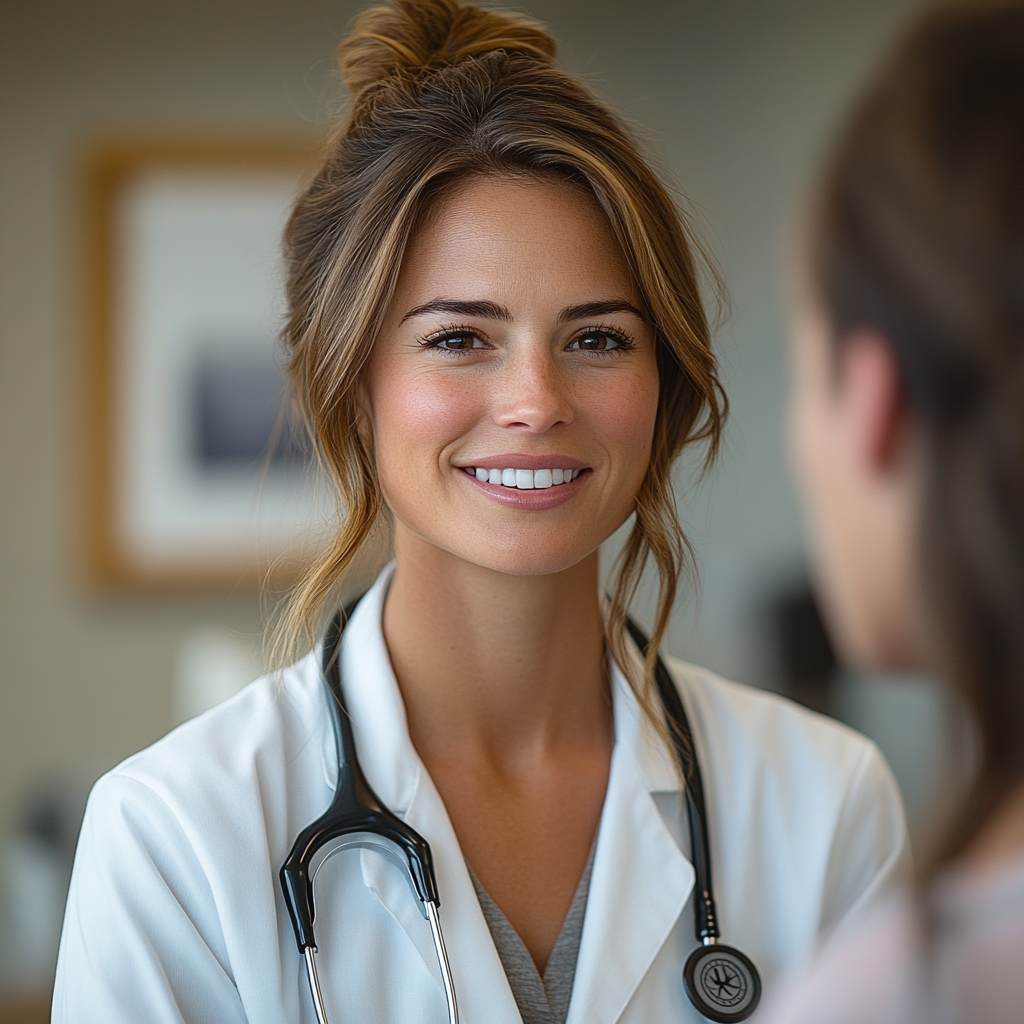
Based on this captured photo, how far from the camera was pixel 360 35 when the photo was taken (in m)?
1.33

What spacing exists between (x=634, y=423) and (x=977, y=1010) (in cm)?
75

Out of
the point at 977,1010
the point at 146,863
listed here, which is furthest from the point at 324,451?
the point at 977,1010

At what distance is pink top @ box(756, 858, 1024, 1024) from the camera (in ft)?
1.95

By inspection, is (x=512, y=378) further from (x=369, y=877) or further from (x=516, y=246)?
(x=369, y=877)

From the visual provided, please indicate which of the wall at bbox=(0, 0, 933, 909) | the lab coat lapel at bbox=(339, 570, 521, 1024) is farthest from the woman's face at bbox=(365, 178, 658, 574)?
the wall at bbox=(0, 0, 933, 909)

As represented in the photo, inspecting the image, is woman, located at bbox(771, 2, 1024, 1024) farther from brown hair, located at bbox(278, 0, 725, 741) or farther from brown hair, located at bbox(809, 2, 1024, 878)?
brown hair, located at bbox(278, 0, 725, 741)

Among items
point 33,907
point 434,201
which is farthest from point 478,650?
Result: point 33,907

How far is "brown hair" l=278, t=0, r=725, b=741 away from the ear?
608 mm

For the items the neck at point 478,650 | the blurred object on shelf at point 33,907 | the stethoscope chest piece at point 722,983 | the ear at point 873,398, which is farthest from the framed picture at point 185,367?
the ear at point 873,398

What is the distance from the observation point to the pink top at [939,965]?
1.95 ft

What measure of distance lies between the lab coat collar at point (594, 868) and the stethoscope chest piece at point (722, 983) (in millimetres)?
43

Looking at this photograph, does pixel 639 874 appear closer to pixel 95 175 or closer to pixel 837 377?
pixel 837 377

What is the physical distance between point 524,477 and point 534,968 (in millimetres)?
494

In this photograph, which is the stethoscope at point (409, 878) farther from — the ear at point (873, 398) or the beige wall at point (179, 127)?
the beige wall at point (179, 127)
